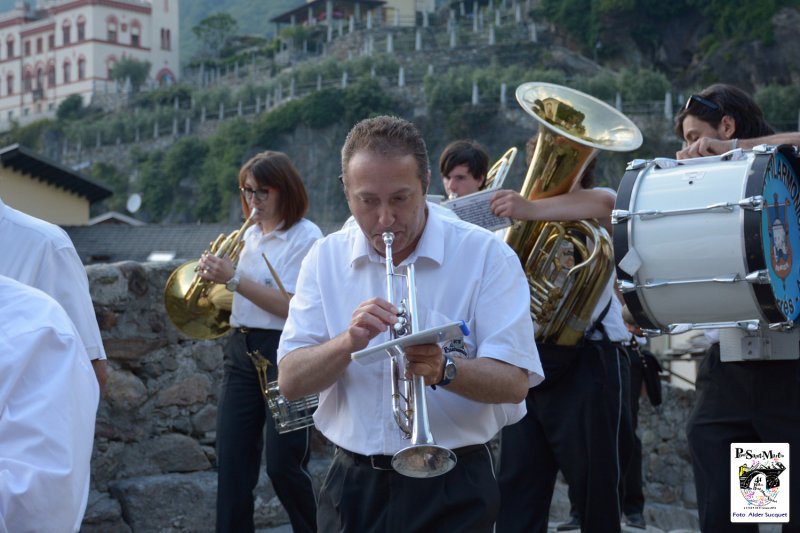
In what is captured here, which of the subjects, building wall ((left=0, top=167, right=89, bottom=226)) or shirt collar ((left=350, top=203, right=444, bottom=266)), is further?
building wall ((left=0, top=167, right=89, bottom=226))

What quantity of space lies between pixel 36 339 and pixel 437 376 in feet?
3.73

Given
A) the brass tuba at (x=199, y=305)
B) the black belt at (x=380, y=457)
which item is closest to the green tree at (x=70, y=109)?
the brass tuba at (x=199, y=305)

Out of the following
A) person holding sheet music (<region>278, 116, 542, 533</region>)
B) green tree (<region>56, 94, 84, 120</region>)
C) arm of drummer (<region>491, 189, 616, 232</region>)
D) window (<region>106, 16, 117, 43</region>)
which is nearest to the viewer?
person holding sheet music (<region>278, 116, 542, 533</region>)

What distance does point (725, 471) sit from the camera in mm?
4188

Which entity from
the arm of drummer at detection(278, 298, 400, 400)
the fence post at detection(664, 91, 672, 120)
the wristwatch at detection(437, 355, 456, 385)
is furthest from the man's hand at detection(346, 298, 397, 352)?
the fence post at detection(664, 91, 672, 120)

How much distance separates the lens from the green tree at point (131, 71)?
10919 centimetres

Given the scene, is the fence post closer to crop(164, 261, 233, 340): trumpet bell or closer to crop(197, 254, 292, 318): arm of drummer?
crop(164, 261, 233, 340): trumpet bell

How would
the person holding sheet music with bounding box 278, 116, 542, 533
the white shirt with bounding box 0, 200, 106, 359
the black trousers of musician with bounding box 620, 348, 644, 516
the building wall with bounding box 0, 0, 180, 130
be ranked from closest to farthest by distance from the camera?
1. the person holding sheet music with bounding box 278, 116, 542, 533
2. the white shirt with bounding box 0, 200, 106, 359
3. the black trousers of musician with bounding box 620, 348, 644, 516
4. the building wall with bounding box 0, 0, 180, 130

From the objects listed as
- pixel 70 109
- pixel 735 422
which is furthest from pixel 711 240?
pixel 70 109

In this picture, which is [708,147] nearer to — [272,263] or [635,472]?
[272,263]

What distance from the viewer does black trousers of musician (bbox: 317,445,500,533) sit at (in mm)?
3195

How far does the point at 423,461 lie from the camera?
9.87 ft

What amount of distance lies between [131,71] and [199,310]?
354ft

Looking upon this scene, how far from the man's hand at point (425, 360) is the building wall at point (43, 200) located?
99.1 feet
